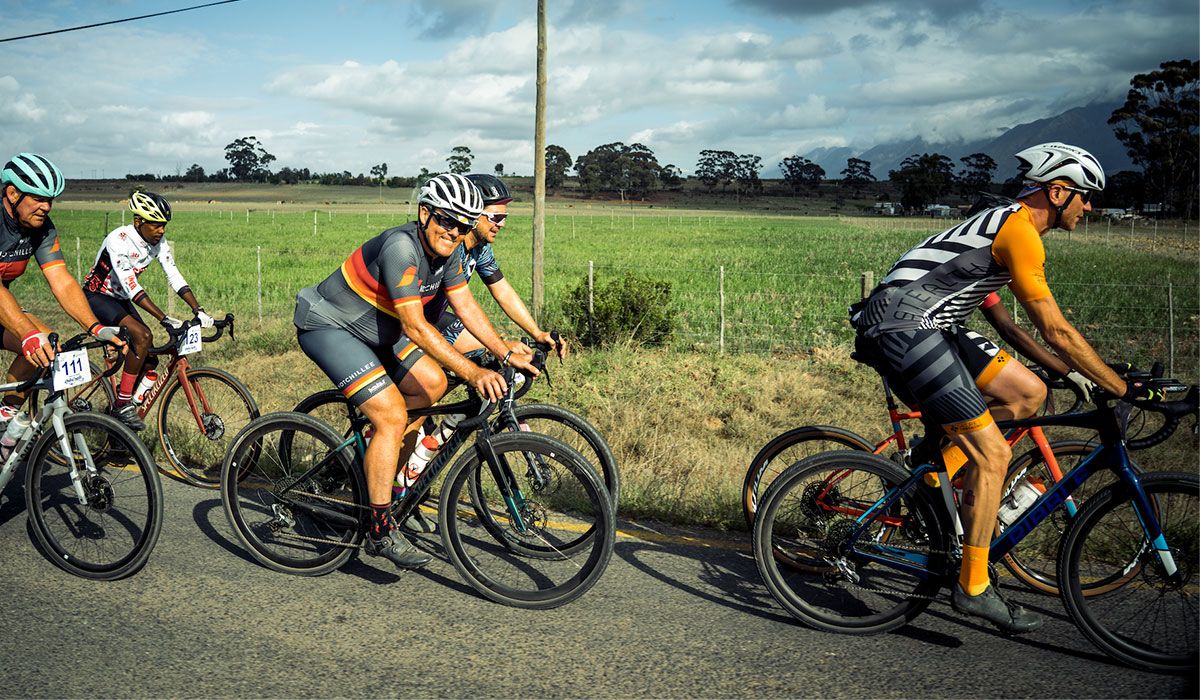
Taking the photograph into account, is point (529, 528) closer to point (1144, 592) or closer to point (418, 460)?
point (418, 460)

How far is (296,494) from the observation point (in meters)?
4.59

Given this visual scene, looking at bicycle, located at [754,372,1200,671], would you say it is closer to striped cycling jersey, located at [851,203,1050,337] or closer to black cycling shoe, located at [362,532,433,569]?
striped cycling jersey, located at [851,203,1050,337]

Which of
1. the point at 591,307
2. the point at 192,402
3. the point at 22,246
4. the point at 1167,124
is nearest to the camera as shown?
the point at 22,246

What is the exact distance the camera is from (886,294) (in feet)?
12.8

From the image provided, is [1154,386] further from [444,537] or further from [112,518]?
[112,518]

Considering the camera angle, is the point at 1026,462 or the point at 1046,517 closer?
the point at 1046,517

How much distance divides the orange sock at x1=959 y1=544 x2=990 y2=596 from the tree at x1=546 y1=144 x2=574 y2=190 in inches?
4951

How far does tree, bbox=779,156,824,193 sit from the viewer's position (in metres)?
143

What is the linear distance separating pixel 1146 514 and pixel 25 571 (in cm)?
526

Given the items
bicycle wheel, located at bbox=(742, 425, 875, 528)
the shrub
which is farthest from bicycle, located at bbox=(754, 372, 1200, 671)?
the shrub

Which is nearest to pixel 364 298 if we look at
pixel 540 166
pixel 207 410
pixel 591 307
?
pixel 207 410

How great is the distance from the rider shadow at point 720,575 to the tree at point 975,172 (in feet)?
399

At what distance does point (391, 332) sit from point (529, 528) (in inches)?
50.7

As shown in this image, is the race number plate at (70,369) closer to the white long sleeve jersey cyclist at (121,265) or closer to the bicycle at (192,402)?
the bicycle at (192,402)
